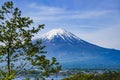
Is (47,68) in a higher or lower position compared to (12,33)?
lower

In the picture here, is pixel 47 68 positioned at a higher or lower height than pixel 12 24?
lower

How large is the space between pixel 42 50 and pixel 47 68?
1.59ft

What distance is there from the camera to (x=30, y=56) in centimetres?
988

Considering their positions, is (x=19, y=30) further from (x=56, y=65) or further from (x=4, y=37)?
(x=56, y=65)

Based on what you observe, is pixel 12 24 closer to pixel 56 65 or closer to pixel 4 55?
pixel 4 55

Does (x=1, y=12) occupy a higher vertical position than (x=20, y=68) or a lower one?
higher

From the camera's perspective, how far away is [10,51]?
9812 millimetres

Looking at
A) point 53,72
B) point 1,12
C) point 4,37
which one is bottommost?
point 53,72

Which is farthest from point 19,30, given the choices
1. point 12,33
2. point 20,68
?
point 20,68

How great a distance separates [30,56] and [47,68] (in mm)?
494

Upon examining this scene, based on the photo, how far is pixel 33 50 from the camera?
988 centimetres

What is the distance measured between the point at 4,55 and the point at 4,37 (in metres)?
0.43

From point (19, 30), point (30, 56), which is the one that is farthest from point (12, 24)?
point (30, 56)

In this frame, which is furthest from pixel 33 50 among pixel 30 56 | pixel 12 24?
pixel 12 24
